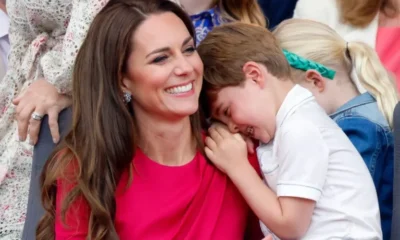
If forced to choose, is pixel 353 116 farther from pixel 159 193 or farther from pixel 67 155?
pixel 67 155

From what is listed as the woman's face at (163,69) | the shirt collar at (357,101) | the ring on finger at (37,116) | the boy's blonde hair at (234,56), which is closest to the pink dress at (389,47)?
the shirt collar at (357,101)

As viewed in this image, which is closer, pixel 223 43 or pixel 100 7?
pixel 223 43

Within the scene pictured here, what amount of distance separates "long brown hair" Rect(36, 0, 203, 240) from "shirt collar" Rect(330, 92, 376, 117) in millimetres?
521

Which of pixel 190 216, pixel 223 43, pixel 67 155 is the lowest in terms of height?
pixel 190 216

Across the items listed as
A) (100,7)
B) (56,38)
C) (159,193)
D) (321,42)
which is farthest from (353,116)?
(56,38)

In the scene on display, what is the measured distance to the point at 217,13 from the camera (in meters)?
2.27

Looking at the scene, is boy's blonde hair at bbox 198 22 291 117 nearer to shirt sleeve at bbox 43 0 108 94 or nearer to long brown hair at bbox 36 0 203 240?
long brown hair at bbox 36 0 203 240

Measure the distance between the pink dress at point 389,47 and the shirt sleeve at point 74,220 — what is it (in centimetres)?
112

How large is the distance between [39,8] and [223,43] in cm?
57

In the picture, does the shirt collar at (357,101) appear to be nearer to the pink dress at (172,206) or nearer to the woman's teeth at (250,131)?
the woman's teeth at (250,131)

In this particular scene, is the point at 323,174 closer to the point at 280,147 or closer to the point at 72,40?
the point at 280,147

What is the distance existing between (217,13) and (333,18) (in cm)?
40

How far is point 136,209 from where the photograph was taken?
1.75 m

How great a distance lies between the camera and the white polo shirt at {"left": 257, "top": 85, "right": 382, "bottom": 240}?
1660 millimetres
